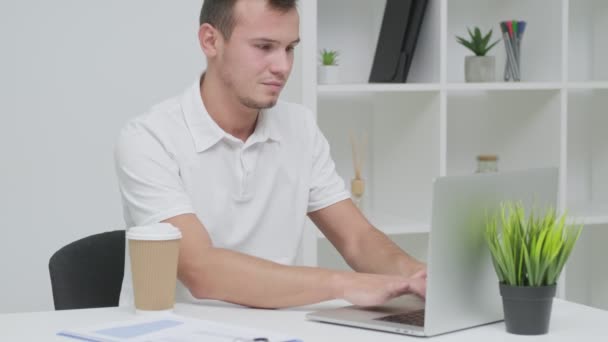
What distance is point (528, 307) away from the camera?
4.90ft

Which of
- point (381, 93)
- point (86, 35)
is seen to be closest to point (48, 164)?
point (86, 35)

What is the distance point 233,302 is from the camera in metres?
1.77

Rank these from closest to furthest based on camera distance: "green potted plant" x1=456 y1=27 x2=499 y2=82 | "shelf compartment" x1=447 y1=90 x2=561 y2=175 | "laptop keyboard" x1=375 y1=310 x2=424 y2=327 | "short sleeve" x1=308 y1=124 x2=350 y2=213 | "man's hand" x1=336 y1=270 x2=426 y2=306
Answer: "laptop keyboard" x1=375 y1=310 x2=424 y2=327 < "man's hand" x1=336 y1=270 x2=426 y2=306 < "short sleeve" x1=308 y1=124 x2=350 y2=213 < "green potted plant" x1=456 y1=27 x2=499 y2=82 < "shelf compartment" x1=447 y1=90 x2=561 y2=175

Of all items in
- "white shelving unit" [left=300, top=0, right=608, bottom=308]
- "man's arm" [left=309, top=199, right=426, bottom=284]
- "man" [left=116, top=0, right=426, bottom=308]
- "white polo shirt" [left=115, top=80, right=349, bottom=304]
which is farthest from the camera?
"white shelving unit" [left=300, top=0, right=608, bottom=308]

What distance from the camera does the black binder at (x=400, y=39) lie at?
9.62ft

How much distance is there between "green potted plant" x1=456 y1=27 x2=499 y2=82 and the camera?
3061 mm

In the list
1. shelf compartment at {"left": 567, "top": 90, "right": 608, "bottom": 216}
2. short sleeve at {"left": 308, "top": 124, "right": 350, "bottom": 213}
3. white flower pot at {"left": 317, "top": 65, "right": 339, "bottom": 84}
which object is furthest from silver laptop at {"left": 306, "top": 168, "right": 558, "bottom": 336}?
shelf compartment at {"left": 567, "top": 90, "right": 608, "bottom": 216}

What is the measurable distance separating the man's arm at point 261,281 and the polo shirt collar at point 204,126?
26cm

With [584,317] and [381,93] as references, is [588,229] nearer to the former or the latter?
[381,93]

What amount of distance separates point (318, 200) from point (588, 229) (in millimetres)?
1650

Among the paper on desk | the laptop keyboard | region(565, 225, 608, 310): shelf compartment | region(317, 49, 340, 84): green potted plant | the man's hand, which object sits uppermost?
region(317, 49, 340, 84): green potted plant

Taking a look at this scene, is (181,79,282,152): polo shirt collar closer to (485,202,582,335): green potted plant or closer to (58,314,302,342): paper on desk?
(58,314,302,342): paper on desk

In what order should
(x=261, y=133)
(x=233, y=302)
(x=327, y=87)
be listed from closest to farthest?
(x=233, y=302) < (x=261, y=133) < (x=327, y=87)

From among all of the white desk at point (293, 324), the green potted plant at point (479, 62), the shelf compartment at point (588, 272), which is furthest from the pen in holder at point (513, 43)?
the white desk at point (293, 324)
